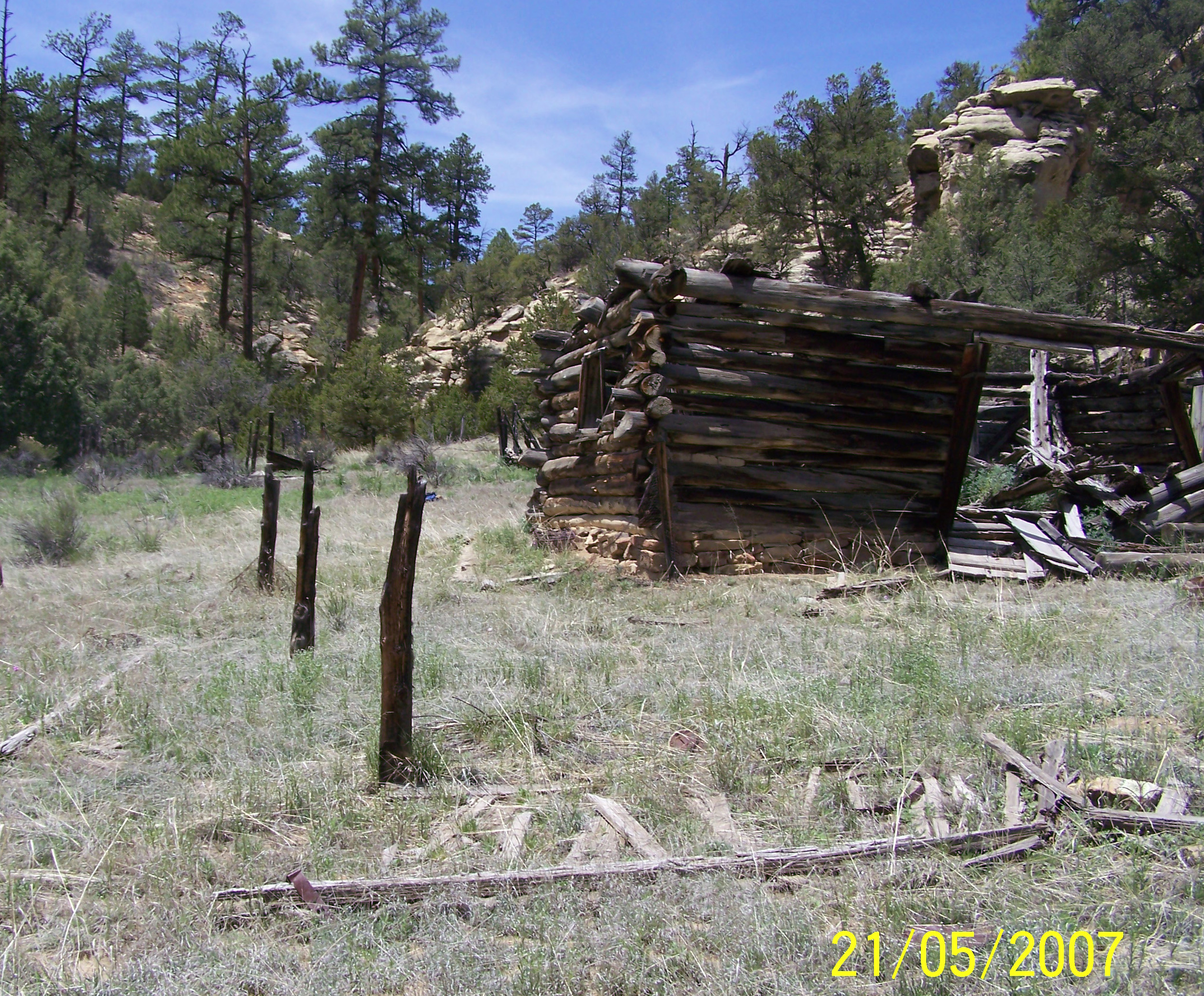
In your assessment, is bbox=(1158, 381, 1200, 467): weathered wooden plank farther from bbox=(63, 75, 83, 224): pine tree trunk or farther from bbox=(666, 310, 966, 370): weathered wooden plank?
bbox=(63, 75, 83, 224): pine tree trunk

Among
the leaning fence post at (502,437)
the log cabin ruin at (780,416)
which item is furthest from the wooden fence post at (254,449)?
the log cabin ruin at (780,416)

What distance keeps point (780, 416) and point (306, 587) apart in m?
4.98

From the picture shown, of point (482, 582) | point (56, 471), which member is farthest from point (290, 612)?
point (56, 471)

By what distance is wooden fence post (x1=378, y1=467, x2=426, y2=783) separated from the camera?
344 centimetres

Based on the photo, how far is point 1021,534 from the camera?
880 centimetres

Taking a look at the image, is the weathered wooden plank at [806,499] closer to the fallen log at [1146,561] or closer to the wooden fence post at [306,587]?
the fallen log at [1146,561]

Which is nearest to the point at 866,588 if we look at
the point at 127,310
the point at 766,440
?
the point at 766,440

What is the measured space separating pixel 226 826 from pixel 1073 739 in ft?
11.1

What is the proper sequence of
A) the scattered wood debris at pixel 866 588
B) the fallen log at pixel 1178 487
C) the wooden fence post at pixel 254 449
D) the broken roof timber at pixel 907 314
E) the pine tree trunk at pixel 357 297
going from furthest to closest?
the pine tree trunk at pixel 357 297, the wooden fence post at pixel 254 449, the fallen log at pixel 1178 487, the broken roof timber at pixel 907 314, the scattered wood debris at pixel 866 588

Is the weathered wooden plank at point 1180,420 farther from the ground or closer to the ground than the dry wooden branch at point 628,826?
farther from the ground

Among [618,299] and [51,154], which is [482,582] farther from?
[51,154]

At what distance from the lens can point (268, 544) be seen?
23.2 ft
